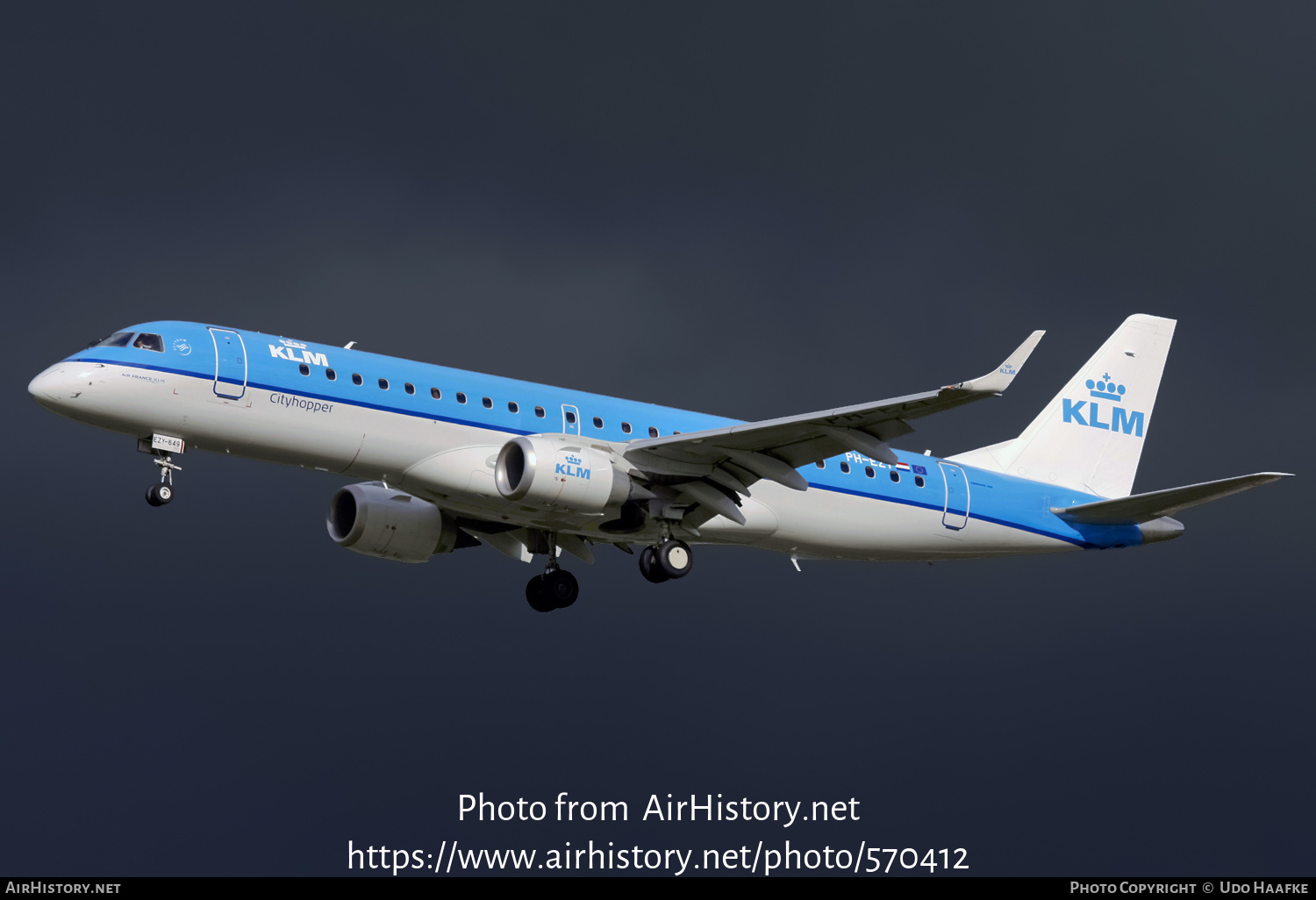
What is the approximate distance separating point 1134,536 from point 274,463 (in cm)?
2120

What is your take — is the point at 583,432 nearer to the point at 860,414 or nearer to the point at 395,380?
the point at 395,380

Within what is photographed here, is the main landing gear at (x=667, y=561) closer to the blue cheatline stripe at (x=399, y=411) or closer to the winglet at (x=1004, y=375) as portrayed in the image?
the blue cheatline stripe at (x=399, y=411)

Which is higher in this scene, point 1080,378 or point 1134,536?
point 1080,378

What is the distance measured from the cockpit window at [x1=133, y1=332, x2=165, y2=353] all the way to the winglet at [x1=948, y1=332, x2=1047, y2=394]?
15.3 meters

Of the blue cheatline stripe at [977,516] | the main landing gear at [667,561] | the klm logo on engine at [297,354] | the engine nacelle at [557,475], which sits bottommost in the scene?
the main landing gear at [667,561]

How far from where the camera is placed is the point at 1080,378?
47.7m

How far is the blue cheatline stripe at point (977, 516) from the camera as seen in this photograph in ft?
134

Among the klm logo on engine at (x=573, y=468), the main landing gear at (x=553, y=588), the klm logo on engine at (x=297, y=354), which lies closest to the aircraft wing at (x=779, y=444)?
the klm logo on engine at (x=573, y=468)

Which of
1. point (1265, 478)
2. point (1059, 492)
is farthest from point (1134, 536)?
point (1265, 478)

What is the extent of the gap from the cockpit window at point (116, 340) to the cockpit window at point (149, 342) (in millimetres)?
202

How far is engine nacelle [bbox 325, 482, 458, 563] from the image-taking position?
4028cm

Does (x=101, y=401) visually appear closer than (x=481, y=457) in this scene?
Yes

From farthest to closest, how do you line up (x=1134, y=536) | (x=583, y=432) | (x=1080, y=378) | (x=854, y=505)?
(x=1080, y=378), (x=1134, y=536), (x=854, y=505), (x=583, y=432)

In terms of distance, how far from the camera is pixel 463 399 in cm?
3694
